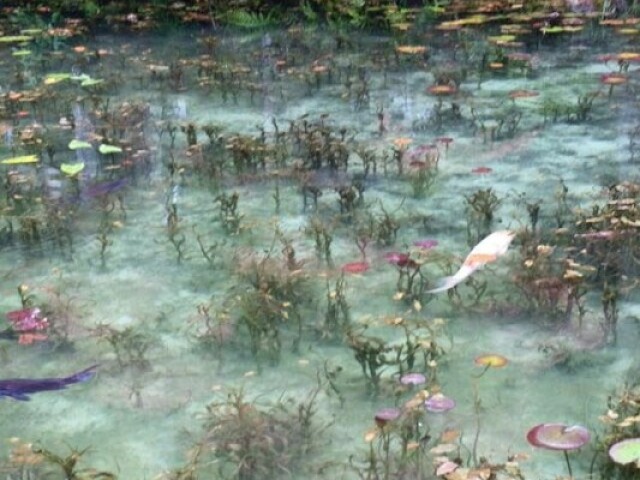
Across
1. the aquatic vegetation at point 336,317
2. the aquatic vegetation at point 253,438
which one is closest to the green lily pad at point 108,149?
the aquatic vegetation at point 336,317

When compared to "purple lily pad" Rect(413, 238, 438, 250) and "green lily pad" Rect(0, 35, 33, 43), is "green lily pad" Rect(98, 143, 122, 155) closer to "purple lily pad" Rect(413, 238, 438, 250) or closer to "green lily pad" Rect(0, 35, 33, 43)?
"purple lily pad" Rect(413, 238, 438, 250)

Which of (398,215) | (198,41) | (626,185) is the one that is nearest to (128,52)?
(198,41)

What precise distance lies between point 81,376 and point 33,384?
17 centimetres

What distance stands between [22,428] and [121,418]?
1.09 ft

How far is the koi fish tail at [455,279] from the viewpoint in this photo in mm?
3751

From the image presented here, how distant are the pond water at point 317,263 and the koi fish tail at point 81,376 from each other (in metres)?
0.04

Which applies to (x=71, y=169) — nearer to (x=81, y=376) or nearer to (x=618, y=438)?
(x=81, y=376)

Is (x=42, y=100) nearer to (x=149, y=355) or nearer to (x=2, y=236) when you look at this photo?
(x=2, y=236)

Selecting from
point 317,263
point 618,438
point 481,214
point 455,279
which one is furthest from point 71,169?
point 618,438

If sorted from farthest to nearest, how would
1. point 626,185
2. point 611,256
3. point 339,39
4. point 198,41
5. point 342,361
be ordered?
point 198,41 → point 339,39 → point 626,185 → point 611,256 → point 342,361

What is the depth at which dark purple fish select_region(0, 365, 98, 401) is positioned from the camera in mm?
3342

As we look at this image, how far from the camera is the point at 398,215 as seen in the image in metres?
4.77

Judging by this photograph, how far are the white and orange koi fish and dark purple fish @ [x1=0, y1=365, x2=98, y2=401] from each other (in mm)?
1454

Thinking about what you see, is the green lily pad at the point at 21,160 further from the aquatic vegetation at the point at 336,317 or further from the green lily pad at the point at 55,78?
the aquatic vegetation at the point at 336,317
